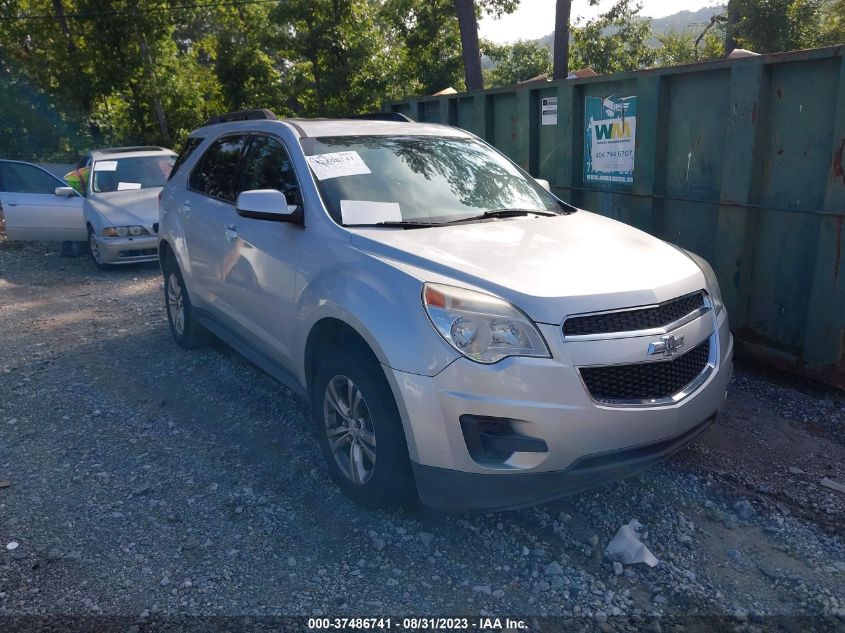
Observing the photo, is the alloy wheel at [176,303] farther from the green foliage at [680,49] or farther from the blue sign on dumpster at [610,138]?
the green foliage at [680,49]

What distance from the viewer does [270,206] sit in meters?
3.88

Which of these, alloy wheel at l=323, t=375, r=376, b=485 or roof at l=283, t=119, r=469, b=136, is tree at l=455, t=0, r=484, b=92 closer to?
roof at l=283, t=119, r=469, b=136

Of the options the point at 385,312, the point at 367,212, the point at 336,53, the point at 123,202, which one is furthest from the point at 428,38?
the point at 385,312

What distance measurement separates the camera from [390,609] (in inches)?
116

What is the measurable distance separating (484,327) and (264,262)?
1825mm

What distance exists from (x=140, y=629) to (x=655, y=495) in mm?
2471

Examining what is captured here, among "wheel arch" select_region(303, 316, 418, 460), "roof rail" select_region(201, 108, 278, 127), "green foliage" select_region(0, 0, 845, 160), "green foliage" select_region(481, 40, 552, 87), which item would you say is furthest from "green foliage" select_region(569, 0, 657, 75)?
"wheel arch" select_region(303, 316, 418, 460)

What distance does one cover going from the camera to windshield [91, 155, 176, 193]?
430 inches

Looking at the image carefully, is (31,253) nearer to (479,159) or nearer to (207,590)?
(479,159)

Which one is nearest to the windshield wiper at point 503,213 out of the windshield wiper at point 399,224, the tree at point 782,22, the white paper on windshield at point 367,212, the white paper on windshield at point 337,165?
the windshield wiper at point 399,224

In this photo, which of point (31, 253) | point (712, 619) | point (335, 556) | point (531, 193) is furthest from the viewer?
point (31, 253)

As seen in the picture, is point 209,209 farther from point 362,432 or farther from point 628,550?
point 628,550

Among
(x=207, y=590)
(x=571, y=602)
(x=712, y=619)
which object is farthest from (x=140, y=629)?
(x=712, y=619)

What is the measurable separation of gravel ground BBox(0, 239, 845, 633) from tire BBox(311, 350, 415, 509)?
21 cm
